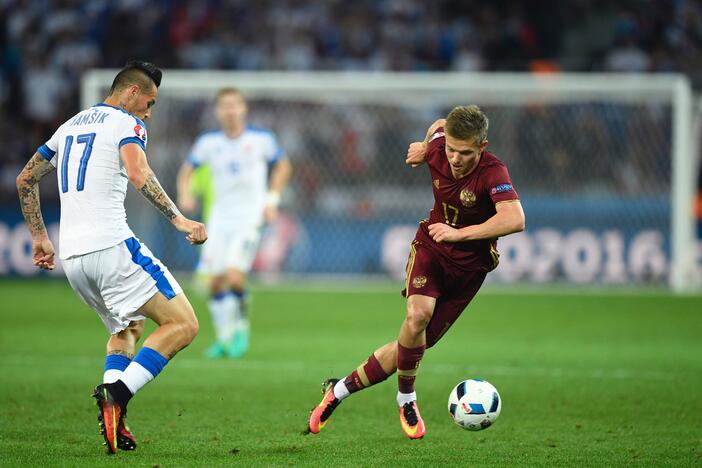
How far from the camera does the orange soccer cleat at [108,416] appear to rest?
→ 6.01m

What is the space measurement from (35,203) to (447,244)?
2.44 meters

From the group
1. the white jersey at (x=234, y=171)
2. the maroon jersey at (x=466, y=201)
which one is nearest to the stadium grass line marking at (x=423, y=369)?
the white jersey at (x=234, y=171)

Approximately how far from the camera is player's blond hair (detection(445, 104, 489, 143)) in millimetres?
6348

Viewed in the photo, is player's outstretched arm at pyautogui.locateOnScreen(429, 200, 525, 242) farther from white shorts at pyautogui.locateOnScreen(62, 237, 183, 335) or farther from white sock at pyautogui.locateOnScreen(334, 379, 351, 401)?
white shorts at pyautogui.locateOnScreen(62, 237, 183, 335)

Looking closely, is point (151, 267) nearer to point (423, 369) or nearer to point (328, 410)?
point (328, 410)

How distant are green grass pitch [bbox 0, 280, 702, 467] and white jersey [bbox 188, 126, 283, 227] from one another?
1438 mm

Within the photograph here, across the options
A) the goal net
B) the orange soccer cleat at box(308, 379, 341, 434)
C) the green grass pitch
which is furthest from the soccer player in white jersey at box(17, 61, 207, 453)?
the goal net

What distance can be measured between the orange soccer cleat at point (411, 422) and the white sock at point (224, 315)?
458 centimetres

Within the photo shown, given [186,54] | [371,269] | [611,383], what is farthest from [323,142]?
[611,383]

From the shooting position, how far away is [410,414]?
6.86 meters

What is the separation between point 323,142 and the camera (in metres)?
20.1

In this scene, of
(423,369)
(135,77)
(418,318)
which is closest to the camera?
(135,77)

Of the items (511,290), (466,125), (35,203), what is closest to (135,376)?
(35,203)

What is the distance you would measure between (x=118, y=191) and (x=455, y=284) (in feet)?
6.80
